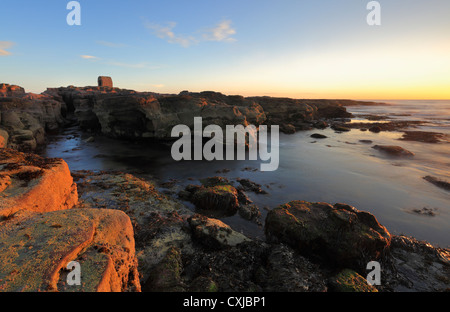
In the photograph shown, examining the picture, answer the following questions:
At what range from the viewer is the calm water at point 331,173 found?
38.7 ft

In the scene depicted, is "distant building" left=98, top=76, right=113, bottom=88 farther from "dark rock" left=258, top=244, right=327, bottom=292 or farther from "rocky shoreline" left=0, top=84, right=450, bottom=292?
"dark rock" left=258, top=244, right=327, bottom=292

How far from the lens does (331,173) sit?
19844 millimetres

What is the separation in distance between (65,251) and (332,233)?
886 centimetres

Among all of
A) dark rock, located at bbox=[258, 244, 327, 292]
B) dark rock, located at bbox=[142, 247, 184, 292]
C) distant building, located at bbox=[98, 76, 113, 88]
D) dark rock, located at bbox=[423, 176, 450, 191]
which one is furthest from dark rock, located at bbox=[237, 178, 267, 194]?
A: distant building, located at bbox=[98, 76, 113, 88]

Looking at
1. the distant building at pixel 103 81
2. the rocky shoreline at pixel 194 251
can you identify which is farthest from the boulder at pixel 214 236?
the distant building at pixel 103 81

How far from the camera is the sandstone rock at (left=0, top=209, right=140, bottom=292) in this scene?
345cm

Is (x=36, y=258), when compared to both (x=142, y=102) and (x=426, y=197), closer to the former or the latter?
(x=426, y=197)

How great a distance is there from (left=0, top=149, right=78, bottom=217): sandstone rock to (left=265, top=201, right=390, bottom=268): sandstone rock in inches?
343

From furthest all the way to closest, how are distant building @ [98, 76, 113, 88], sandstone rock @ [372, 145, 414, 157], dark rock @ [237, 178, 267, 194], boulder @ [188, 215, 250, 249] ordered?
distant building @ [98, 76, 113, 88], sandstone rock @ [372, 145, 414, 157], dark rock @ [237, 178, 267, 194], boulder @ [188, 215, 250, 249]

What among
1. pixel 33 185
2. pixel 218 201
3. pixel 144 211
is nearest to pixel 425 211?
pixel 218 201

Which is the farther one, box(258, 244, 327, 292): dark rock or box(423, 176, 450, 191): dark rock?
box(423, 176, 450, 191): dark rock

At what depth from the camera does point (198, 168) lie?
20438mm
